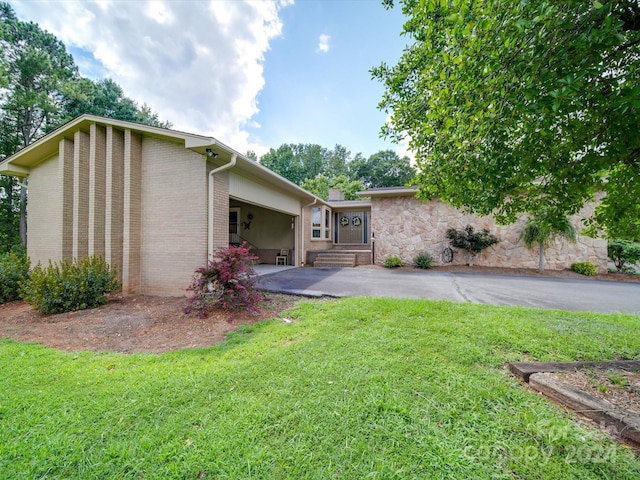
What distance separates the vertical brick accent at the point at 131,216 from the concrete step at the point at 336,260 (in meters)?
6.97

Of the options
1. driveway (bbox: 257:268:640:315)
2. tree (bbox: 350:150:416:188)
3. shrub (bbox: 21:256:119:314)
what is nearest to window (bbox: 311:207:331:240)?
driveway (bbox: 257:268:640:315)

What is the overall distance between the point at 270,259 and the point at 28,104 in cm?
1517

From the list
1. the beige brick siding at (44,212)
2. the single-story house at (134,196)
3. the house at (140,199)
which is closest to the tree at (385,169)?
the single-story house at (134,196)

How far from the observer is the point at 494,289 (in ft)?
21.7

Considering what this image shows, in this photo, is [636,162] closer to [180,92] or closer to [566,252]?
[566,252]

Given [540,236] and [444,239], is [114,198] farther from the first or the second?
[540,236]

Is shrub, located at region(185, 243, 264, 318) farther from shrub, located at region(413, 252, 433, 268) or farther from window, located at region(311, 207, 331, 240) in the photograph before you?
window, located at region(311, 207, 331, 240)

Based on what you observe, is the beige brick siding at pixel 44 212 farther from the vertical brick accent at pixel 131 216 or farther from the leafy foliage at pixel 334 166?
the leafy foliage at pixel 334 166

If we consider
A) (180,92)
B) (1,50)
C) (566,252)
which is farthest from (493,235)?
(1,50)

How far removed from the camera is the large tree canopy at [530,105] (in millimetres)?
1619

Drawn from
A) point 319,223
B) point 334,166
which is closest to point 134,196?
point 319,223

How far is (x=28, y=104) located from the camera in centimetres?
1303

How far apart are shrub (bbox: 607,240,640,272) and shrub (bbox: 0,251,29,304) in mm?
18891

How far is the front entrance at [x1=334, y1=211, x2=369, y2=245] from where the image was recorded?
50.7 feet
